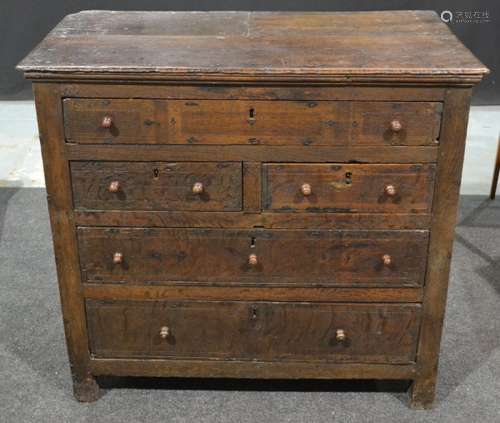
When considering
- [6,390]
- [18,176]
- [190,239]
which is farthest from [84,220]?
[18,176]

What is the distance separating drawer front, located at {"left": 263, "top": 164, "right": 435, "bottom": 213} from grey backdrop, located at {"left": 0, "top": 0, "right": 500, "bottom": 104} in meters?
2.73

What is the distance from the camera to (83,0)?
484 centimetres

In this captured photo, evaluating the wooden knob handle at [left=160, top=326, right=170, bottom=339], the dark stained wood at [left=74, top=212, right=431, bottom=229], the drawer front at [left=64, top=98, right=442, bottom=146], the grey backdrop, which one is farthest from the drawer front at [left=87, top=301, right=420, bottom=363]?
the grey backdrop

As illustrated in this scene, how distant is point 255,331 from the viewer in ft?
8.11

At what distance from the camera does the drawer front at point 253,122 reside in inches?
85.3

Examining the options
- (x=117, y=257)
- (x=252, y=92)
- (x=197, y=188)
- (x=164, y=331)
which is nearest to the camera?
(x=252, y=92)

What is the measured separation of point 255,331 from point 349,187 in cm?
54

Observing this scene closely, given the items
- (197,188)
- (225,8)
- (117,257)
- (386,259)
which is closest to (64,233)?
(117,257)

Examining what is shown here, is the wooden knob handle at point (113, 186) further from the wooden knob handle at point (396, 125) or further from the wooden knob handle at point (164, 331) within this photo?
the wooden knob handle at point (396, 125)

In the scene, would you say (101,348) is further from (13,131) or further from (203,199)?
(13,131)

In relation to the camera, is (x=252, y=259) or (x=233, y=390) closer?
(x=252, y=259)

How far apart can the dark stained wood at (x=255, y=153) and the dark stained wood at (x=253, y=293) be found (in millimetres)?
401

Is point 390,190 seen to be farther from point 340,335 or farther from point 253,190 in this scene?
point 340,335

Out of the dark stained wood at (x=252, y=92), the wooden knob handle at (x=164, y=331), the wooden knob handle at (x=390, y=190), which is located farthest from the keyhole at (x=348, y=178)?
the wooden knob handle at (x=164, y=331)
